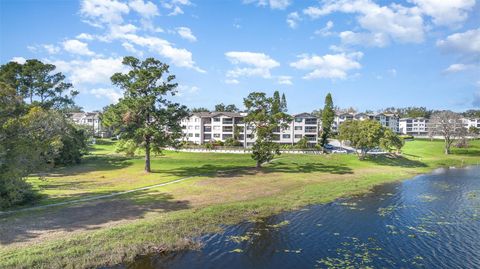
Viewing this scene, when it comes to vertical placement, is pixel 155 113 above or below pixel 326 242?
above

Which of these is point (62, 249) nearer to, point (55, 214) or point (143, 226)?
point (143, 226)

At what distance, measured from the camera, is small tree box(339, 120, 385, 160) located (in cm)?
8869

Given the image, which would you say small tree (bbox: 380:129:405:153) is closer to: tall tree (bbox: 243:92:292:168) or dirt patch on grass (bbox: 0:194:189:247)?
tall tree (bbox: 243:92:292:168)

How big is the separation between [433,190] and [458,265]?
3355 centimetres

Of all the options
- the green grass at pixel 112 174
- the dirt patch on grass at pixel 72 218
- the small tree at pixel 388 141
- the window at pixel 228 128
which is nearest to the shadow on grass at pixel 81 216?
the dirt patch on grass at pixel 72 218

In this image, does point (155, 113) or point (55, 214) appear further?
point (155, 113)

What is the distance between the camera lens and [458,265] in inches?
971

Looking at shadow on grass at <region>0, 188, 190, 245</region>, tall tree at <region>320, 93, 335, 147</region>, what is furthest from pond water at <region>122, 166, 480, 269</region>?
tall tree at <region>320, 93, 335, 147</region>

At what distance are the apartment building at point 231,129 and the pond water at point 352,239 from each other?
8287 cm

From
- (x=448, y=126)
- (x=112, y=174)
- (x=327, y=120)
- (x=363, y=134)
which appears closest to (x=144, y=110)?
(x=112, y=174)

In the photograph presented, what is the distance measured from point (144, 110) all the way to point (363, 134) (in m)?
54.6

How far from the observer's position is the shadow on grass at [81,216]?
29.0 metres

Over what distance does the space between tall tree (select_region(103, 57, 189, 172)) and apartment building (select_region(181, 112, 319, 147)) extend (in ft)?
202

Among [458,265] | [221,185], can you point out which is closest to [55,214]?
[221,185]
